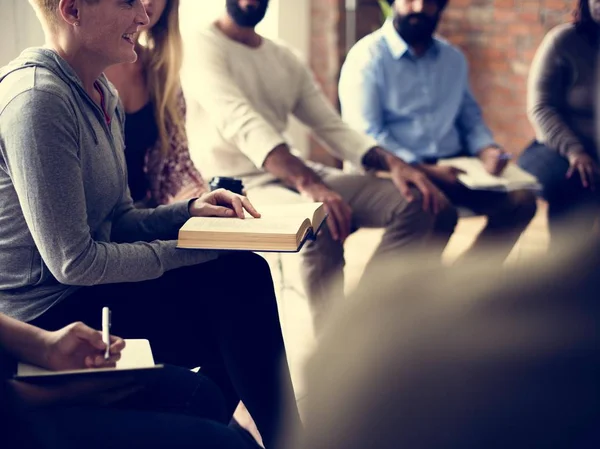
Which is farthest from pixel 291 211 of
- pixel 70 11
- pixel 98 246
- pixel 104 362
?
pixel 104 362

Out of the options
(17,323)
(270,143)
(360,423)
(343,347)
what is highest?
(17,323)

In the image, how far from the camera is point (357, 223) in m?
2.66

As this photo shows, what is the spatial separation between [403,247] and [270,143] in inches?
22.7

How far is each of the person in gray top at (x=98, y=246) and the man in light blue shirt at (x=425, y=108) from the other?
1.50 m

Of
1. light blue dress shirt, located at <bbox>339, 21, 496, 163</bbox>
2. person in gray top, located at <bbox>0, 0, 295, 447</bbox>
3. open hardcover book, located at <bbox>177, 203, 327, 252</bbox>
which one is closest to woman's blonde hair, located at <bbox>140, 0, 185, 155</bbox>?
person in gray top, located at <bbox>0, 0, 295, 447</bbox>

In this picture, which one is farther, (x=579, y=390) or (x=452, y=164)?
(x=452, y=164)

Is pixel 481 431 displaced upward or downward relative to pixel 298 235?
downward

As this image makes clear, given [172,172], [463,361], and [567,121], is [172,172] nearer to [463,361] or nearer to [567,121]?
[463,361]

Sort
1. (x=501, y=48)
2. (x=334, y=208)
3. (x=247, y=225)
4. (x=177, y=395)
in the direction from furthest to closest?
(x=501, y=48) < (x=334, y=208) < (x=247, y=225) < (x=177, y=395)

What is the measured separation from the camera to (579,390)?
89.0 inches

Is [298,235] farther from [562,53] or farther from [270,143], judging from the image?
[562,53]

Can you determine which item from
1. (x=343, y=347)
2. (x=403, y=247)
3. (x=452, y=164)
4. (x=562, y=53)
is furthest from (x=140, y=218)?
(x=562, y=53)

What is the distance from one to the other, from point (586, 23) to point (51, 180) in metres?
2.72

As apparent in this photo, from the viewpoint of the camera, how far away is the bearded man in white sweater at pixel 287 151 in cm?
248
